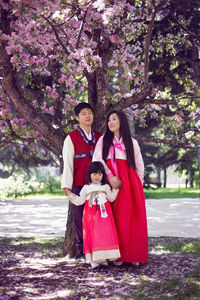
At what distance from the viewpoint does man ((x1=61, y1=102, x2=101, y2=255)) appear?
5.00m

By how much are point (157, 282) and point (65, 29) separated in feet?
12.9

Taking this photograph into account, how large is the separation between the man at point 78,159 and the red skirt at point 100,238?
371 millimetres

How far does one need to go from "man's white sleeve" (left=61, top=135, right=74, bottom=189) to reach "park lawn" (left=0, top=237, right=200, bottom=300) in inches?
39.0

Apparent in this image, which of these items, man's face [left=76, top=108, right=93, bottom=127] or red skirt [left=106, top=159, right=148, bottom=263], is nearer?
red skirt [left=106, top=159, right=148, bottom=263]

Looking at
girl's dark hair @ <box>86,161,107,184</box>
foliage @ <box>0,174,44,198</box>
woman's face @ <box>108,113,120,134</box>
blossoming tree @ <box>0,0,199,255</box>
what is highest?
blossoming tree @ <box>0,0,199,255</box>

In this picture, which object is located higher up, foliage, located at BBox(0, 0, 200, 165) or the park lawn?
foliage, located at BBox(0, 0, 200, 165)

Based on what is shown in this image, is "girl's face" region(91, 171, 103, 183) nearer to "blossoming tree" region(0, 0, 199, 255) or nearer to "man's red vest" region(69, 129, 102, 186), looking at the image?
"man's red vest" region(69, 129, 102, 186)

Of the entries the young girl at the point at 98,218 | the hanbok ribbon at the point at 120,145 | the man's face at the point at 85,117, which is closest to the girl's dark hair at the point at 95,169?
the young girl at the point at 98,218

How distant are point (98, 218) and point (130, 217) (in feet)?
1.32

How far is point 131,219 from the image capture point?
4828 millimetres

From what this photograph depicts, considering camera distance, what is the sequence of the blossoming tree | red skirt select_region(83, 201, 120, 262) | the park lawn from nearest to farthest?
1. the park lawn
2. red skirt select_region(83, 201, 120, 262)
3. the blossoming tree

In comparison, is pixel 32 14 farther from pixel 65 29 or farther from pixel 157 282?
pixel 157 282

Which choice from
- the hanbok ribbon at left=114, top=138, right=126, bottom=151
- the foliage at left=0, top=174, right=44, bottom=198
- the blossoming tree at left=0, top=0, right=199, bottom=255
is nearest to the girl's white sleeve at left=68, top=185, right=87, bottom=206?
the hanbok ribbon at left=114, top=138, right=126, bottom=151

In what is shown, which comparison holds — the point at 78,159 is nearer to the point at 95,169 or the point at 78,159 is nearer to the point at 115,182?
the point at 95,169
